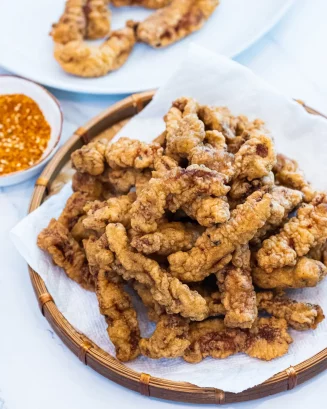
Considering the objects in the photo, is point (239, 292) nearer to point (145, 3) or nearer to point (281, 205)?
point (281, 205)

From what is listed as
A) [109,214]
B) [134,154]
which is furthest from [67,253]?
[134,154]

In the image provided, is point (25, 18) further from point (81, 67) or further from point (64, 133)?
point (64, 133)

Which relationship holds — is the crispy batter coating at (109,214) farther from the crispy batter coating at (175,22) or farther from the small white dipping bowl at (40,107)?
the crispy batter coating at (175,22)

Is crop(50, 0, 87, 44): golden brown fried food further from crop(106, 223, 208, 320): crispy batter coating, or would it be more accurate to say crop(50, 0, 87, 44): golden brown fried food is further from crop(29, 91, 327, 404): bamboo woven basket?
crop(106, 223, 208, 320): crispy batter coating

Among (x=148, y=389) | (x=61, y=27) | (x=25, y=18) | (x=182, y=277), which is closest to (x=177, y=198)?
(x=182, y=277)

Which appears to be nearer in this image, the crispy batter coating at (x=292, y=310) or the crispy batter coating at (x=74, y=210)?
the crispy batter coating at (x=292, y=310)

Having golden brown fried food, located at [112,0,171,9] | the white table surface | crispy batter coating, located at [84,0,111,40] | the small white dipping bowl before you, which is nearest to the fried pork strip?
the white table surface

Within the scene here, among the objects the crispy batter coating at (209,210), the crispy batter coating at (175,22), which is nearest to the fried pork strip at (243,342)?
the crispy batter coating at (209,210)

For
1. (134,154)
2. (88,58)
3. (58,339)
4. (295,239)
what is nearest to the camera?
(295,239)
